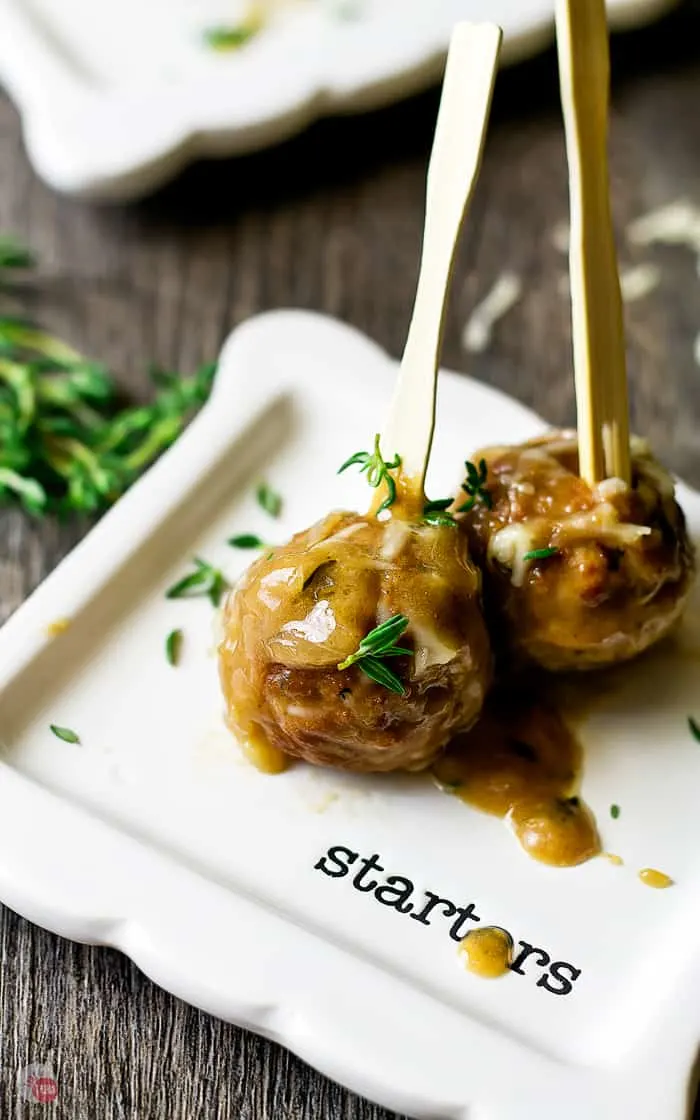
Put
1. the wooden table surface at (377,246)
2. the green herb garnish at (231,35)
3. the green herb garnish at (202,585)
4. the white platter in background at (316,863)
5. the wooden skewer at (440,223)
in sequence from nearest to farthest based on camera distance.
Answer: the white platter in background at (316,863), the wooden skewer at (440,223), the green herb garnish at (202,585), the wooden table surface at (377,246), the green herb garnish at (231,35)

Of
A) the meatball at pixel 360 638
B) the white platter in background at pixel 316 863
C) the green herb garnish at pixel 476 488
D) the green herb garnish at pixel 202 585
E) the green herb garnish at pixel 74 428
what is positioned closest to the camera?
the white platter in background at pixel 316 863

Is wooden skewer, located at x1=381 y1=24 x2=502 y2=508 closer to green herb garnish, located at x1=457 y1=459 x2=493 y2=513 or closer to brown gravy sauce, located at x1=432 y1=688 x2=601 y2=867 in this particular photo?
green herb garnish, located at x1=457 y1=459 x2=493 y2=513

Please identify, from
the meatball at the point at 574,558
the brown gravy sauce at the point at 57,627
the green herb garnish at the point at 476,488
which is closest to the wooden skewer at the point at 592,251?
the meatball at the point at 574,558

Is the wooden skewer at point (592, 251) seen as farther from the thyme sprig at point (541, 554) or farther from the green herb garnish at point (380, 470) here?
the green herb garnish at point (380, 470)

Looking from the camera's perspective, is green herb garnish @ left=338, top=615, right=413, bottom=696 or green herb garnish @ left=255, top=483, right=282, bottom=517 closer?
green herb garnish @ left=338, top=615, right=413, bottom=696

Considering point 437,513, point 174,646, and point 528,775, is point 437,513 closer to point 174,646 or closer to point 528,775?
point 528,775

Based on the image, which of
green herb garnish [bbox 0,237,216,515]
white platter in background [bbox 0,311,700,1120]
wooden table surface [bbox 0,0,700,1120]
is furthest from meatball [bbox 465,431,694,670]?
green herb garnish [bbox 0,237,216,515]

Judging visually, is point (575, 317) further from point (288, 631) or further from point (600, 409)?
point (288, 631)
